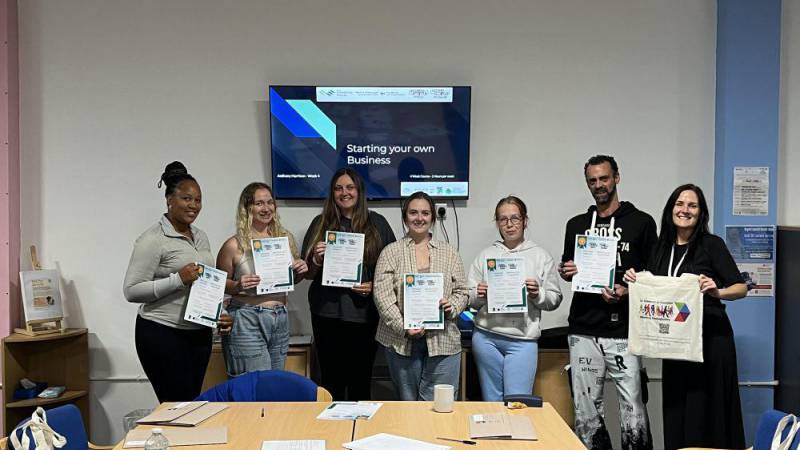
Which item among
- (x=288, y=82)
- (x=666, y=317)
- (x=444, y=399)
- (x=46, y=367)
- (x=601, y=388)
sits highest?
(x=288, y=82)

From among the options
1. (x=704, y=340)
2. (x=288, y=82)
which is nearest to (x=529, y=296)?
(x=704, y=340)

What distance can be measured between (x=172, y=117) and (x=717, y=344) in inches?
145

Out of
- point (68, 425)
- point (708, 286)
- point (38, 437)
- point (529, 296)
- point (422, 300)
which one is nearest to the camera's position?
point (38, 437)

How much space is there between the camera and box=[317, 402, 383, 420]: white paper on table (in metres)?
2.93

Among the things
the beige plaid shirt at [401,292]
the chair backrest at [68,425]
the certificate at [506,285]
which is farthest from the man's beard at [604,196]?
the chair backrest at [68,425]

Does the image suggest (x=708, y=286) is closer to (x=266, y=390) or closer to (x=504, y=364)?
(x=504, y=364)

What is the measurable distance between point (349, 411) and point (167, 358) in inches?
53.2

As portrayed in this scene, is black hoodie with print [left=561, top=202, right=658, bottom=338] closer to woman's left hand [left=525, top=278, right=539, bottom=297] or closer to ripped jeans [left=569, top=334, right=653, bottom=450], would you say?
ripped jeans [left=569, top=334, right=653, bottom=450]

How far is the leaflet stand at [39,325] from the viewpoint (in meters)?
4.79

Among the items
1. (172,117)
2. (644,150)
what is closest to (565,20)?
(644,150)

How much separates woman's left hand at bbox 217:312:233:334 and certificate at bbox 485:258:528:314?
56.8 inches

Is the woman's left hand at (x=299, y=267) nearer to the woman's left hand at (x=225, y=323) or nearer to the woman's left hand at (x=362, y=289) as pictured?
the woman's left hand at (x=362, y=289)

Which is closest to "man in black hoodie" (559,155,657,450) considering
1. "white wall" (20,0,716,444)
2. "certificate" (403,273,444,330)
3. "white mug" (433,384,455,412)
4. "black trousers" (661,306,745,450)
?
"black trousers" (661,306,745,450)

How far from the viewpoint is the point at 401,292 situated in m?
4.15
